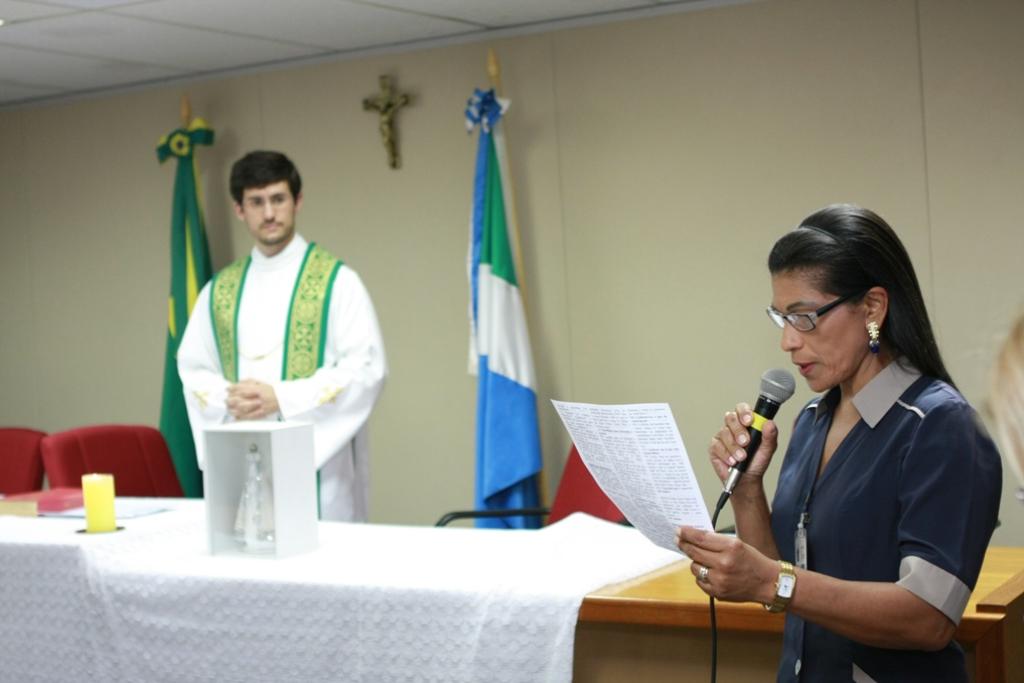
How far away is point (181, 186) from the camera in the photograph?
6496mm

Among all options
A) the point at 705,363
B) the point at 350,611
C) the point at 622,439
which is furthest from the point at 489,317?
the point at 622,439

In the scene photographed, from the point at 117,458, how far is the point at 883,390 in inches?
140

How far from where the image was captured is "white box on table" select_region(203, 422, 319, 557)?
10.5ft

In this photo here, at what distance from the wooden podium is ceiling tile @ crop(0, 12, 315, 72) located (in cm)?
349

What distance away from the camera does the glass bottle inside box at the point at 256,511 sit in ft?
10.7

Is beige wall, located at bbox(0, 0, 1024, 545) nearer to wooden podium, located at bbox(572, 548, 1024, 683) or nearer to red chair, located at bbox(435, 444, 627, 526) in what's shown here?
red chair, located at bbox(435, 444, 627, 526)

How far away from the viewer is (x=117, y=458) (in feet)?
16.2

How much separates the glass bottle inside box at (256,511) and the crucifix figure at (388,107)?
300 cm

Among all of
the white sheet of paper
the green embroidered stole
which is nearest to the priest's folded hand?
the green embroidered stole

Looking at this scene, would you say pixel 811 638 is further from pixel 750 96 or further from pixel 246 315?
pixel 750 96

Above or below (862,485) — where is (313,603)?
below

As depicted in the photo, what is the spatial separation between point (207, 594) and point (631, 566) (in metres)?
0.97

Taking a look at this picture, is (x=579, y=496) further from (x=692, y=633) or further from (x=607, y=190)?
(x=607, y=190)

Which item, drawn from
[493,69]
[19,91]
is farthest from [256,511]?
[19,91]
